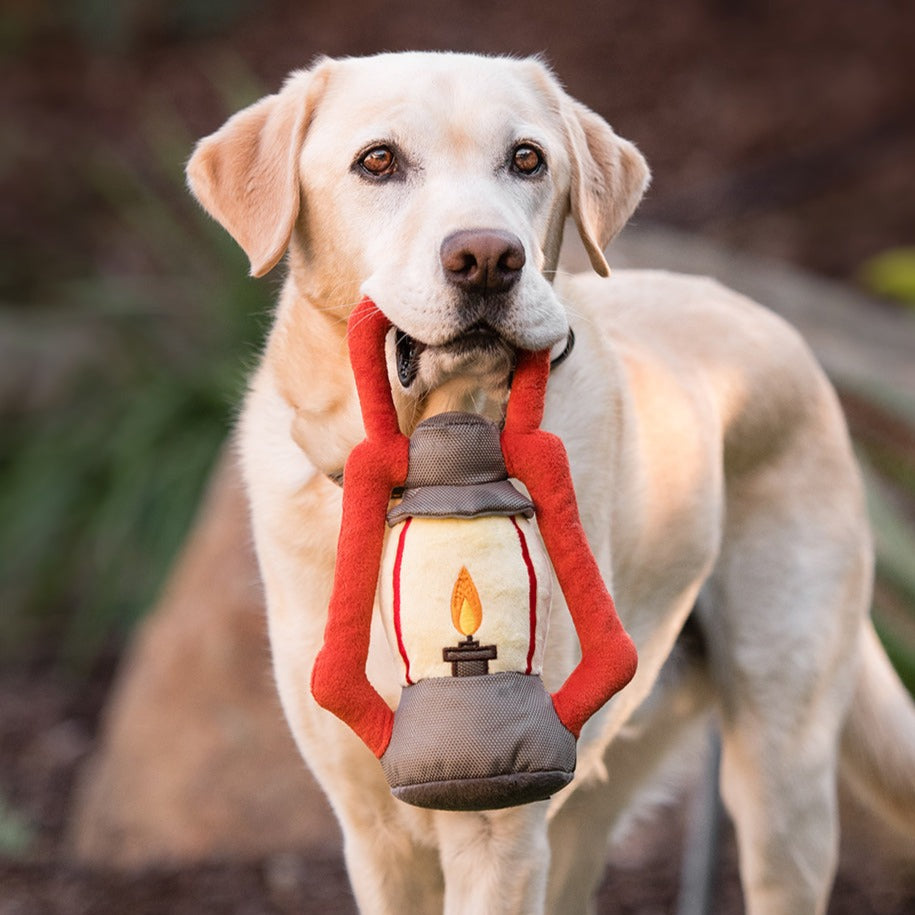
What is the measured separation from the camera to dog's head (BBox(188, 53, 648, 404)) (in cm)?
205

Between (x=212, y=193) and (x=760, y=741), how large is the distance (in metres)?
1.64

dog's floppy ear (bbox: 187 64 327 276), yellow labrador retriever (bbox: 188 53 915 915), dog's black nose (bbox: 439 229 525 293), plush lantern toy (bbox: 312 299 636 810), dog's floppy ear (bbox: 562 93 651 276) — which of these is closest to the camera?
plush lantern toy (bbox: 312 299 636 810)

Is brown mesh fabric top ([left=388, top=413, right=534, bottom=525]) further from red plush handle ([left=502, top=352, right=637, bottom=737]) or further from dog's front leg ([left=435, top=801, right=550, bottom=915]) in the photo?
dog's front leg ([left=435, top=801, right=550, bottom=915])

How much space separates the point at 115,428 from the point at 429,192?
14.8 feet

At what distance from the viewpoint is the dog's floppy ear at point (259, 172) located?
2373mm

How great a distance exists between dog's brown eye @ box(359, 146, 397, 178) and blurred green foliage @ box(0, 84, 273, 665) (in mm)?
3377

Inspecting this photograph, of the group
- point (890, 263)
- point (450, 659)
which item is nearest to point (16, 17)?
point (890, 263)

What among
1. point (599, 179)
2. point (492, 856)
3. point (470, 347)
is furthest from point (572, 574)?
point (599, 179)

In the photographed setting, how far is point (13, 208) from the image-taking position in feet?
31.3

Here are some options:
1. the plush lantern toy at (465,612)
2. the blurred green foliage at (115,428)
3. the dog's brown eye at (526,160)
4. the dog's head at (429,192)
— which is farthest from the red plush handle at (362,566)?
the blurred green foliage at (115,428)

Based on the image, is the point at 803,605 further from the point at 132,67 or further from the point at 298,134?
the point at 132,67

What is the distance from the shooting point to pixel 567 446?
252cm

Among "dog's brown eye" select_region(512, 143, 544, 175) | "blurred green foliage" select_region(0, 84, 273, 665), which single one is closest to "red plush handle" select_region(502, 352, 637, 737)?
"dog's brown eye" select_region(512, 143, 544, 175)

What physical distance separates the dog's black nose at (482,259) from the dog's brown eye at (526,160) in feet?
1.12
